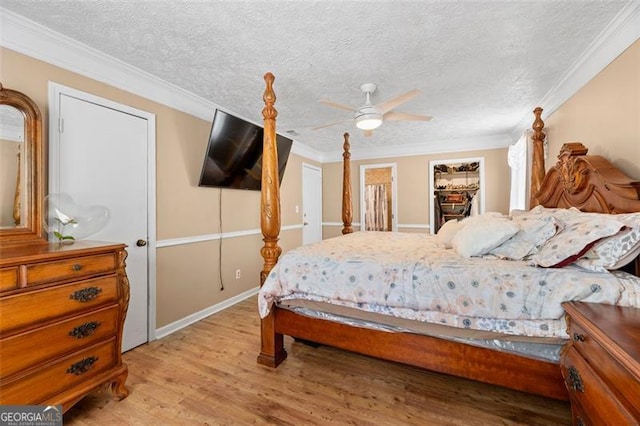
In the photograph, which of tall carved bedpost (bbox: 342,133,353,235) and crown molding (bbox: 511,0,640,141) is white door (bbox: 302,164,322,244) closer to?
tall carved bedpost (bbox: 342,133,353,235)

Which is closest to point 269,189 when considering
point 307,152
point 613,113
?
point 613,113

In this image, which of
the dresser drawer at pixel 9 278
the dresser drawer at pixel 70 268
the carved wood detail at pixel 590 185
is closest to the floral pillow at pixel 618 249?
the carved wood detail at pixel 590 185

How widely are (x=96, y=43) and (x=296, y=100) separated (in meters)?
1.72

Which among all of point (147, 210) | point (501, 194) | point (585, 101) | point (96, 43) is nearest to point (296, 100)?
point (96, 43)

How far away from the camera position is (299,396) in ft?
5.56

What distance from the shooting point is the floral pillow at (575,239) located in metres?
1.32

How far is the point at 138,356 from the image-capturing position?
7.17 feet

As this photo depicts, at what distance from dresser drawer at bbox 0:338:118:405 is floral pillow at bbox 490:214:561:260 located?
2508 millimetres

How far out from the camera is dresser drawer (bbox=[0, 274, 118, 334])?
121 centimetres

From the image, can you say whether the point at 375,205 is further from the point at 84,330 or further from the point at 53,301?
the point at 53,301

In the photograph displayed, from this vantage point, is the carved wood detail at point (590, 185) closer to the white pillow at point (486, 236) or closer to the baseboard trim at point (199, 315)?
the white pillow at point (486, 236)

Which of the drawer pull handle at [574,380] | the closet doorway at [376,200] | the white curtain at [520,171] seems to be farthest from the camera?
the closet doorway at [376,200]

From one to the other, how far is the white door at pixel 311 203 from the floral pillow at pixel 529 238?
12.3 feet

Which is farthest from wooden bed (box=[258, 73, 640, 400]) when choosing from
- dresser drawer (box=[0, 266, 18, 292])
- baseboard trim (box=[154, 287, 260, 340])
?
dresser drawer (box=[0, 266, 18, 292])
